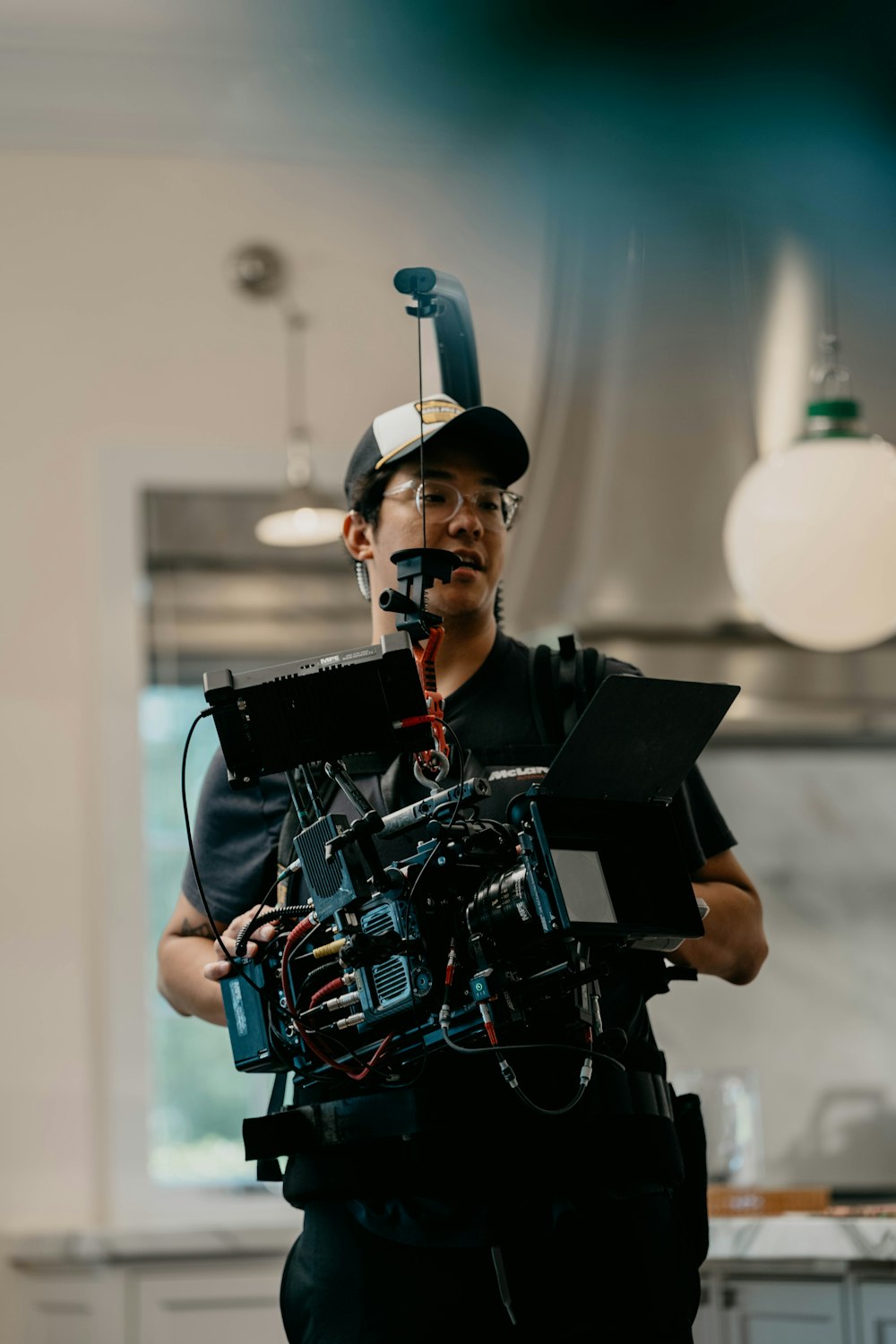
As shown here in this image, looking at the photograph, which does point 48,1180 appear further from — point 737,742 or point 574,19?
point 574,19

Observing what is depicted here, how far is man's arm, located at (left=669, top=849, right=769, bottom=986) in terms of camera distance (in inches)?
37.5

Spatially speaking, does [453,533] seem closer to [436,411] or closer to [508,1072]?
[436,411]

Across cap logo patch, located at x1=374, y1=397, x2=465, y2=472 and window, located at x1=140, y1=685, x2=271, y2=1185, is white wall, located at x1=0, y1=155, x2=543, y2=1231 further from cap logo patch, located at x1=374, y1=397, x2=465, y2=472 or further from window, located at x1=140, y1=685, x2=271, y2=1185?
cap logo patch, located at x1=374, y1=397, x2=465, y2=472

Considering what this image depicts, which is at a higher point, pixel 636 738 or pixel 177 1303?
pixel 636 738

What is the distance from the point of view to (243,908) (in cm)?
105

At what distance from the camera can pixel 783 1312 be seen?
1423 millimetres

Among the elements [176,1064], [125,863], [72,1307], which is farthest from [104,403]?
[72,1307]

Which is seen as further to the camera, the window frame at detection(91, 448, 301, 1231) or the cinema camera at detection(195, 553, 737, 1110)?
the window frame at detection(91, 448, 301, 1231)

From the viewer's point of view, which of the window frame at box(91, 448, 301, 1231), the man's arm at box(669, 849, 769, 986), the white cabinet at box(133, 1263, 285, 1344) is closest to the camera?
the man's arm at box(669, 849, 769, 986)

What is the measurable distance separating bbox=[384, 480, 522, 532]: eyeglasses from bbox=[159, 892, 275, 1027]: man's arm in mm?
302

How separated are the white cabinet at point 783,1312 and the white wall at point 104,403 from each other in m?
1.35

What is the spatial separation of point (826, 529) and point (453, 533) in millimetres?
607

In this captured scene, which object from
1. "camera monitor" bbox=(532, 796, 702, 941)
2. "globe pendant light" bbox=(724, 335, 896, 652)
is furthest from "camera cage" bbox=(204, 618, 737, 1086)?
"globe pendant light" bbox=(724, 335, 896, 652)

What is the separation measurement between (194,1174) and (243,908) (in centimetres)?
164
